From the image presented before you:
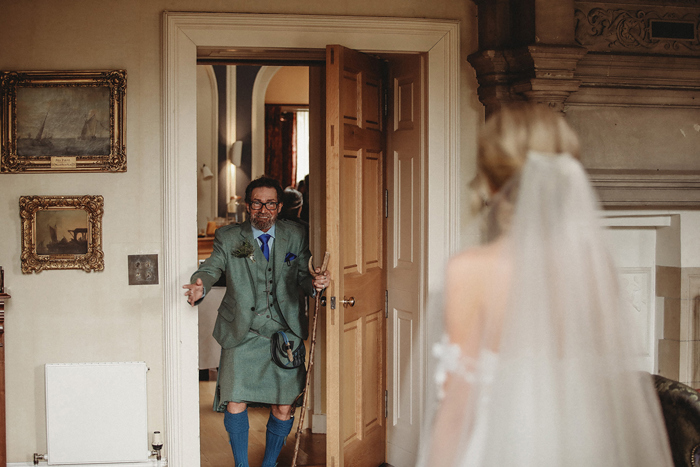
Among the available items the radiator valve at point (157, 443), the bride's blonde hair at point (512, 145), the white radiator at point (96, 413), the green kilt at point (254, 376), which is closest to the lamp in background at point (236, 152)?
the green kilt at point (254, 376)

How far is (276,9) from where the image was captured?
3682 mm

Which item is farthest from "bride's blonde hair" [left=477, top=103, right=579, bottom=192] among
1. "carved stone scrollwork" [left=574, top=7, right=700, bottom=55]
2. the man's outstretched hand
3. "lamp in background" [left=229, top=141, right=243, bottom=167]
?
"lamp in background" [left=229, top=141, right=243, bottom=167]

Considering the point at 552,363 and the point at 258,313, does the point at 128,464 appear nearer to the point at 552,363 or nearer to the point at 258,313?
the point at 258,313

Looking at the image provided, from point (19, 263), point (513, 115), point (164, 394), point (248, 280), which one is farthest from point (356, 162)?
point (513, 115)

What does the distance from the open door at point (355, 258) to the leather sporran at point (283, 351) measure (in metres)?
0.29

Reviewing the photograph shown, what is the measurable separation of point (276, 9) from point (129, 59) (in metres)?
0.87

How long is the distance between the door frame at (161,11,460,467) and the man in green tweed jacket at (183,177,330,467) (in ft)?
0.63

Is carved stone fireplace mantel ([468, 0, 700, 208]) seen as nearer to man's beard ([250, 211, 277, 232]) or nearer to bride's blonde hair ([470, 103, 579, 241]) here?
man's beard ([250, 211, 277, 232])

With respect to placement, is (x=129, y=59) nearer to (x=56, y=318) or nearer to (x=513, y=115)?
(x=56, y=318)

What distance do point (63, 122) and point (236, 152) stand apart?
7.02 meters

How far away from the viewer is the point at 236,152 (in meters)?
10.6

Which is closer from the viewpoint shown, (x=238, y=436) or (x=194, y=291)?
(x=194, y=291)

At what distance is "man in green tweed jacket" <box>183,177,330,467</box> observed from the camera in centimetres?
375

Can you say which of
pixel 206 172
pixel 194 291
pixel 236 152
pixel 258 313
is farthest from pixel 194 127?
pixel 236 152
